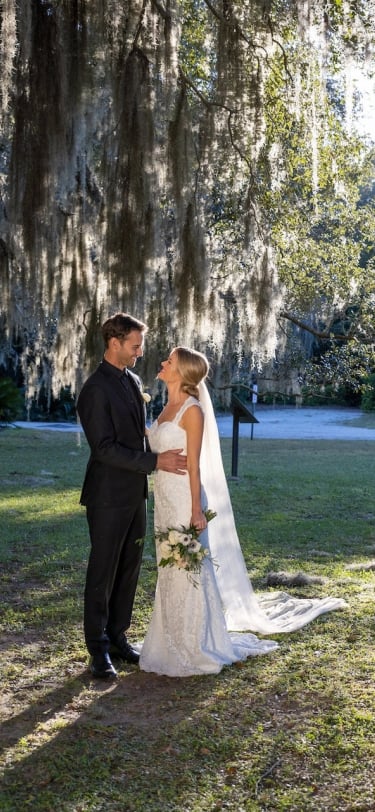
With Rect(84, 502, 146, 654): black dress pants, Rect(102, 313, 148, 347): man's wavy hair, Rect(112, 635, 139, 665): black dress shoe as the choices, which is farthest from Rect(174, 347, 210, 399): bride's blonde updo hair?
Rect(112, 635, 139, 665): black dress shoe

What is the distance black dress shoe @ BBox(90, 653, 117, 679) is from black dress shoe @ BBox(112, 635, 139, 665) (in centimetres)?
20

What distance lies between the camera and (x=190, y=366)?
13.2ft

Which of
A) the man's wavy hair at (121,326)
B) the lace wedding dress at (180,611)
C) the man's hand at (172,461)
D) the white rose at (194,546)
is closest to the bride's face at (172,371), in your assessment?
the lace wedding dress at (180,611)

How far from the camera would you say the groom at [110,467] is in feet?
12.9

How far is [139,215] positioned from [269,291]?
1.44m

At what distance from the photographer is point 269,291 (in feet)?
22.1

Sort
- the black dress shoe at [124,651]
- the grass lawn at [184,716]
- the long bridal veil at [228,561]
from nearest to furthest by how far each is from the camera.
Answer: the grass lawn at [184,716] → the black dress shoe at [124,651] → the long bridal veil at [228,561]

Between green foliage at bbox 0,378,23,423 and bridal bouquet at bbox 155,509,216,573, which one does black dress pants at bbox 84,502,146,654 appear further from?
green foliage at bbox 0,378,23,423

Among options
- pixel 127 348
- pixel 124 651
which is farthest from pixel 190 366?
pixel 124 651

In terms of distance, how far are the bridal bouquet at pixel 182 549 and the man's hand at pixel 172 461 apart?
0.92 feet

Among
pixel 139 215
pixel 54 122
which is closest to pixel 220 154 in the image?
pixel 139 215

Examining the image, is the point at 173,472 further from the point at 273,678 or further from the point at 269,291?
the point at 269,291

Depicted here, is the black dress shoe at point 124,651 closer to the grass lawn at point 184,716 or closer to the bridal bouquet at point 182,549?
the grass lawn at point 184,716

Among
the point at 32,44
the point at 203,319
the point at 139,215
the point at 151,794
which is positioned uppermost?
the point at 32,44
